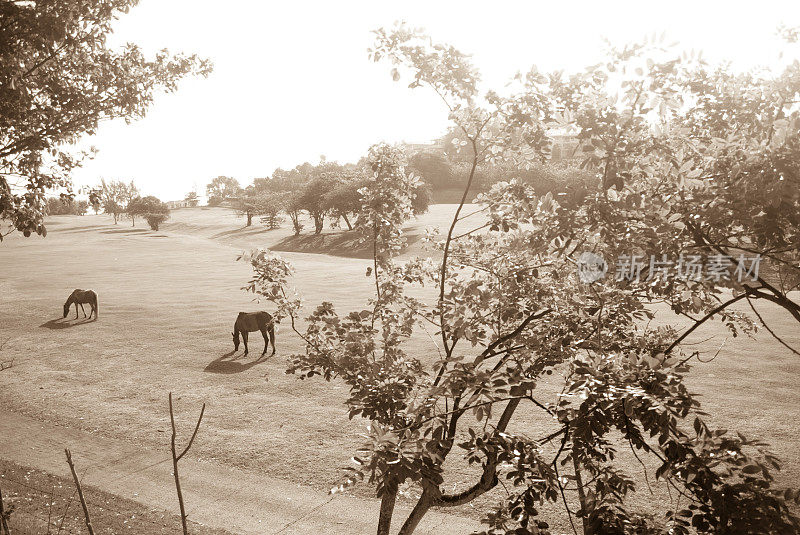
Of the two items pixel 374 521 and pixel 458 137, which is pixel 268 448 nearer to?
pixel 374 521

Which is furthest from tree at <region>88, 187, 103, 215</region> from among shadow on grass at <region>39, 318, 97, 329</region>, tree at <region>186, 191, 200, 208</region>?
tree at <region>186, 191, 200, 208</region>

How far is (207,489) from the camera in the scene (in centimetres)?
1327

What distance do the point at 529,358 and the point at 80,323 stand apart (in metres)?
30.3

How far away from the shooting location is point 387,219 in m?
7.03

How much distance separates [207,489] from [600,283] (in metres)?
11.3

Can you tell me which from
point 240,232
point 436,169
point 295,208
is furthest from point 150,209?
point 436,169

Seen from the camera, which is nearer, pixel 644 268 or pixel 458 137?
pixel 644 268

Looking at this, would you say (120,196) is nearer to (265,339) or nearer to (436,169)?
(436,169)

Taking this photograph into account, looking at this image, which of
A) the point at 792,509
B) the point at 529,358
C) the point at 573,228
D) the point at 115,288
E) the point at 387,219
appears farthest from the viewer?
the point at 115,288

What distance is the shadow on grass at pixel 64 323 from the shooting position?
29.4 m

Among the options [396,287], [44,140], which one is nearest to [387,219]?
[396,287]

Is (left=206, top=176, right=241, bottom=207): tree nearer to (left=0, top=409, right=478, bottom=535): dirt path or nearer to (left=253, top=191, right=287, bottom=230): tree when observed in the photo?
(left=253, top=191, right=287, bottom=230): tree

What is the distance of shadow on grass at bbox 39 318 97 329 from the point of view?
96.3 ft

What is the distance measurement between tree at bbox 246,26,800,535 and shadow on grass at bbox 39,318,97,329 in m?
27.6
